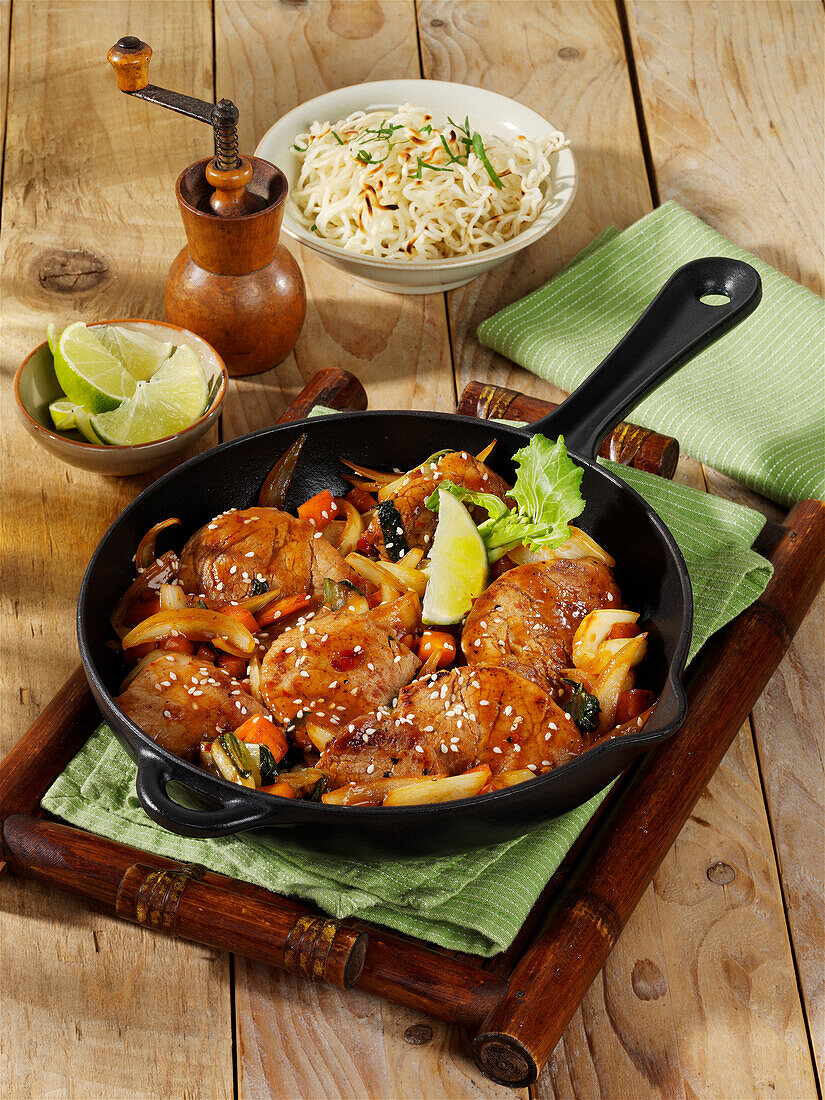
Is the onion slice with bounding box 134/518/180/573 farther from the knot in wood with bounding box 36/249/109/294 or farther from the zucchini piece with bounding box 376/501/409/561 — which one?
the knot in wood with bounding box 36/249/109/294

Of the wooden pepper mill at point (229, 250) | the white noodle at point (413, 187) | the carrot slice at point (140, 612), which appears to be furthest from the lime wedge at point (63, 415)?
the white noodle at point (413, 187)

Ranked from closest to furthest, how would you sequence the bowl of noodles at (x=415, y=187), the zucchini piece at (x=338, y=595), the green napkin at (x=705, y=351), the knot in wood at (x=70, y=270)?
the zucchini piece at (x=338, y=595)
the green napkin at (x=705, y=351)
the bowl of noodles at (x=415, y=187)
the knot in wood at (x=70, y=270)

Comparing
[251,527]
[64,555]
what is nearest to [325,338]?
[64,555]

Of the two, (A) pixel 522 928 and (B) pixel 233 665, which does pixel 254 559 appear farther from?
(A) pixel 522 928

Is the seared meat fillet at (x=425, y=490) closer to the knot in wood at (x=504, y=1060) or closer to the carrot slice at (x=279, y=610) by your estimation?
the carrot slice at (x=279, y=610)

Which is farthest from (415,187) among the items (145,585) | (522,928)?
(522,928)

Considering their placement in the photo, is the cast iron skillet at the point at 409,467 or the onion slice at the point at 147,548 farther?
the onion slice at the point at 147,548

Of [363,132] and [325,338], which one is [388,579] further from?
[363,132]
